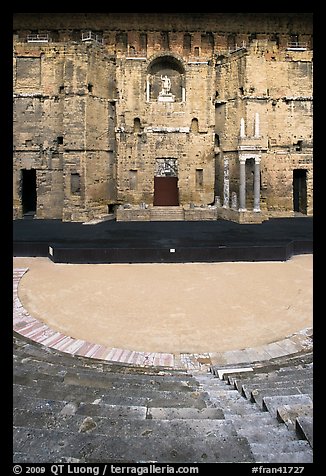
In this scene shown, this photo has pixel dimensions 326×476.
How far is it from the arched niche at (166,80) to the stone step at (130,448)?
25384 mm

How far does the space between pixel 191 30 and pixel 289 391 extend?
26551 millimetres

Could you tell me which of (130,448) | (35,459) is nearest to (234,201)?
(130,448)

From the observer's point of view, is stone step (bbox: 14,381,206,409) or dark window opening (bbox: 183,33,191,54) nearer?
stone step (bbox: 14,381,206,409)

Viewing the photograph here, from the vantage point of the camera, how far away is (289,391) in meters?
5.38

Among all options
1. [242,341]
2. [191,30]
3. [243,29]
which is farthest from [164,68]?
[242,341]

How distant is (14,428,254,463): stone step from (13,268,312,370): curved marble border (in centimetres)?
379

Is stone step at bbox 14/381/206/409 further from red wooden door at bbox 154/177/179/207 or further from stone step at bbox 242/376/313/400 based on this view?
red wooden door at bbox 154/177/179/207

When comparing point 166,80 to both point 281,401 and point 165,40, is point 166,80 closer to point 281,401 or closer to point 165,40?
point 165,40

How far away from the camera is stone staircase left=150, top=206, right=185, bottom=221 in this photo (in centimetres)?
2534

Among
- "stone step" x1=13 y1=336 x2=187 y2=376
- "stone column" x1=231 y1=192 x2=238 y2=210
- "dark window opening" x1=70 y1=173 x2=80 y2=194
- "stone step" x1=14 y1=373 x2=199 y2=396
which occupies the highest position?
"dark window opening" x1=70 y1=173 x2=80 y2=194

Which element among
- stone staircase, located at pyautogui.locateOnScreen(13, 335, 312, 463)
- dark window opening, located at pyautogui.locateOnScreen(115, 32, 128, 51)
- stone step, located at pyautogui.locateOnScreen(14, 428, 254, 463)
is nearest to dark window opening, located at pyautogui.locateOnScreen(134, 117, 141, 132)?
dark window opening, located at pyautogui.locateOnScreen(115, 32, 128, 51)

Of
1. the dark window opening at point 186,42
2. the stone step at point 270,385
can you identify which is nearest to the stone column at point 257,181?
the dark window opening at point 186,42

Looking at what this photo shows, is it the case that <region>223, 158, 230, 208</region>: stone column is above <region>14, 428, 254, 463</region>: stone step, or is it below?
above

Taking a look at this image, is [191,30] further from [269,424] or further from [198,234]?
[269,424]
